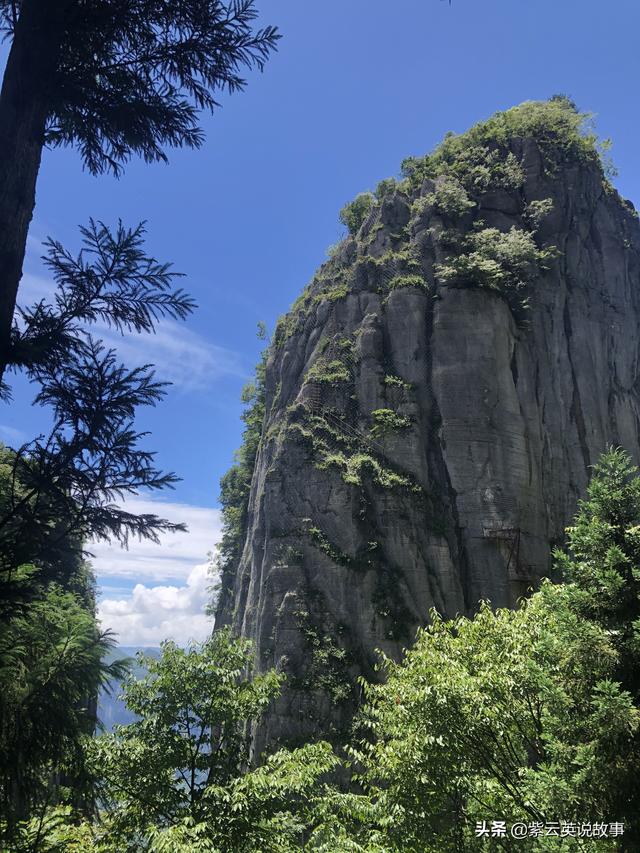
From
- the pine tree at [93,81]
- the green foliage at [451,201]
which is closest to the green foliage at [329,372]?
the green foliage at [451,201]

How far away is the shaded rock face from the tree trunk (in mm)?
22599

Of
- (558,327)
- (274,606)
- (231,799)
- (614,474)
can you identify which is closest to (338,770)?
(274,606)

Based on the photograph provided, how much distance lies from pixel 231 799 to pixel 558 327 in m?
29.7

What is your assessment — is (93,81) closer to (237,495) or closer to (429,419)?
(429,419)

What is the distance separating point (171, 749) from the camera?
39.7 ft

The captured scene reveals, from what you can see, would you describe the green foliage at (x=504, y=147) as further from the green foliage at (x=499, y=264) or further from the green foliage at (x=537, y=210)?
the green foliage at (x=499, y=264)

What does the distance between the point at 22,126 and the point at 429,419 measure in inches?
1022

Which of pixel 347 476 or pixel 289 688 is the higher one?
pixel 347 476

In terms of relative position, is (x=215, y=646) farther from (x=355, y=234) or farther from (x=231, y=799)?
(x=355, y=234)

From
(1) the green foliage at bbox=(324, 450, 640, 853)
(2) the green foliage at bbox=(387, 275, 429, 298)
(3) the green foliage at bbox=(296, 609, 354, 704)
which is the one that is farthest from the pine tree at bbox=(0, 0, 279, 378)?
(2) the green foliage at bbox=(387, 275, 429, 298)

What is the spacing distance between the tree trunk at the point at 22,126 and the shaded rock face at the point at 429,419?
22599 millimetres

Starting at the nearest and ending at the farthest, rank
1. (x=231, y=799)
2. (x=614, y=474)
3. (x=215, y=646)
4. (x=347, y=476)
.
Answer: (x=614, y=474)
(x=231, y=799)
(x=215, y=646)
(x=347, y=476)

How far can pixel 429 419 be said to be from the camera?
3041 centimetres

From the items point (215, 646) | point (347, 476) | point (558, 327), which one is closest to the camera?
point (215, 646)
